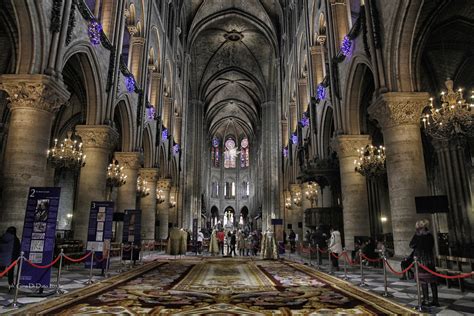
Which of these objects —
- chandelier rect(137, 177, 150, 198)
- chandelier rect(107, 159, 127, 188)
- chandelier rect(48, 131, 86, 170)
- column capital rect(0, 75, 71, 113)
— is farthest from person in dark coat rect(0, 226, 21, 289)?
chandelier rect(137, 177, 150, 198)

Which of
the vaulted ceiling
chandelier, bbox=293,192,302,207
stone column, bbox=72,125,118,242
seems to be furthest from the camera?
the vaulted ceiling

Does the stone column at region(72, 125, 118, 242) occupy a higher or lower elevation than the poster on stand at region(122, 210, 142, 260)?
higher

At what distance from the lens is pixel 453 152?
16562mm

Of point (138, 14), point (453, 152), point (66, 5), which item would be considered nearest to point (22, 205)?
point (66, 5)

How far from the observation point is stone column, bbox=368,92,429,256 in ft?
30.1

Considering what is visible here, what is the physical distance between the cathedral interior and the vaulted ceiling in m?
7.26

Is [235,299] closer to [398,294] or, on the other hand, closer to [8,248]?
[398,294]

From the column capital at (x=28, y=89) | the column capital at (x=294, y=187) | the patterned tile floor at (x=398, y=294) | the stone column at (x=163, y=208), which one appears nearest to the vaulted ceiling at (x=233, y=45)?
the column capital at (x=294, y=187)

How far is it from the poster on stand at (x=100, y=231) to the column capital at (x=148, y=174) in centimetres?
1045

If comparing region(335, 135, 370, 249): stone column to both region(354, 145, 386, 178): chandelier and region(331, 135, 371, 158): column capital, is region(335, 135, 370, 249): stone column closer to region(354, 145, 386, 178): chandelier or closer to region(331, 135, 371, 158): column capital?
region(331, 135, 371, 158): column capital

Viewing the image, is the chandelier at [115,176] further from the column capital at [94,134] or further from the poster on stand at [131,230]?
the poster on stand at [131,230]

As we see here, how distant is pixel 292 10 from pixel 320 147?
14.1m

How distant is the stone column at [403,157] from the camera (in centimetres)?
917

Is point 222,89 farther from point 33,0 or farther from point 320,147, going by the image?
point 33,0
